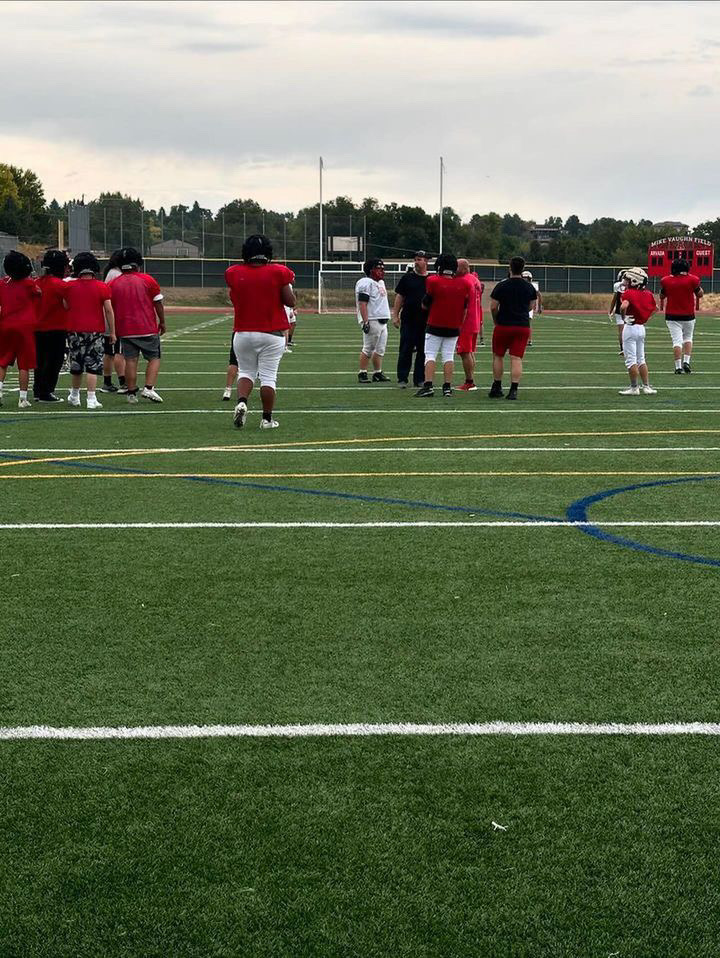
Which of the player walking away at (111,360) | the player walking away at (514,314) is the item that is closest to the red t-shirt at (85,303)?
the player walking away at (111,360)

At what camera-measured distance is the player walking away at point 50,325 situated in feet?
55.7

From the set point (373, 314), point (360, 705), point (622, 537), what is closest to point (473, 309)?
point (373, 314)

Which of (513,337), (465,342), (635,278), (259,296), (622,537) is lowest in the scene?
(622,537)

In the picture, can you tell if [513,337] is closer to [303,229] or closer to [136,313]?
[136,313]

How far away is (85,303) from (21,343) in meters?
0.87

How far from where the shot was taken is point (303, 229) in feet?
295

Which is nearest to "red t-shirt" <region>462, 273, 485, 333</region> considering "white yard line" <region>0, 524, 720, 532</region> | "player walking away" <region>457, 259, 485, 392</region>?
"player walking away" <region>457, 259, 485, 392</region>

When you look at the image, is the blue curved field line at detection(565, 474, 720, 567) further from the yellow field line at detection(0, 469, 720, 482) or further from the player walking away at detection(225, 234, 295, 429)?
the player walking away at detection(225, 234, 295, 429)

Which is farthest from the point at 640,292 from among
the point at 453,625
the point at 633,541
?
the point at 453,625

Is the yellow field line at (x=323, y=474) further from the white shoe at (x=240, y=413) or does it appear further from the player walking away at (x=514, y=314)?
the player walking away at (x=514, y=314)

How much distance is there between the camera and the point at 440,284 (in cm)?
1747

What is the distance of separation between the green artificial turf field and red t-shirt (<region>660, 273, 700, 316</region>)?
1081 cm

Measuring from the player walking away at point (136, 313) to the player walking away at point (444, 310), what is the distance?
128 inches

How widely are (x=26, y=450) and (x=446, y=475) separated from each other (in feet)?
12.7
